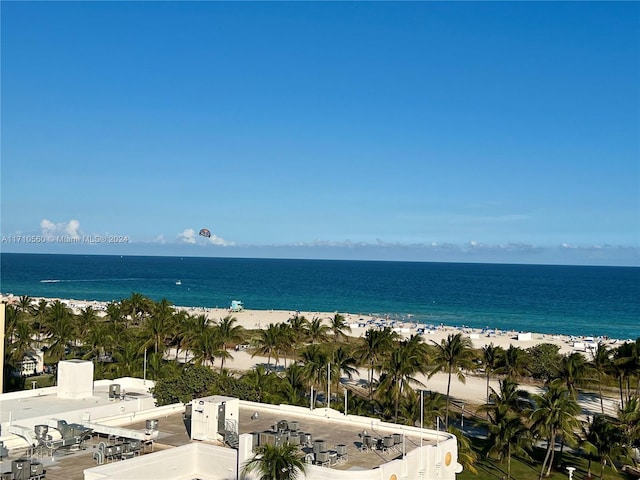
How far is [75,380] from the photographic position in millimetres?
35719

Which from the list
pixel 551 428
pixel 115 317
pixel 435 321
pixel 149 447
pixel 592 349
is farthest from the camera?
pixel 435 321

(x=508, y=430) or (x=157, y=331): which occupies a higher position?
(x=157, y=331)

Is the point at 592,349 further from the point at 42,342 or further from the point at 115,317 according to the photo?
the point at 42,342

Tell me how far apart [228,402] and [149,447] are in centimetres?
372

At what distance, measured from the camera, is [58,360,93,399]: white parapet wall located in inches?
1401

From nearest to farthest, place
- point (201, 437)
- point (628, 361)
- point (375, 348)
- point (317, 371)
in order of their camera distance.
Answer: point (201, 437)
point (317, 371)
point (628, 361)
point (375, 348)

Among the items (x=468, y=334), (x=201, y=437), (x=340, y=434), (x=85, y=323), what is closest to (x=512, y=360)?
(x=340, y=434)

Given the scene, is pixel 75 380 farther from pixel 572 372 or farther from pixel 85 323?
pixel 85 323

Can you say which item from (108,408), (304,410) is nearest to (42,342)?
(108,408)

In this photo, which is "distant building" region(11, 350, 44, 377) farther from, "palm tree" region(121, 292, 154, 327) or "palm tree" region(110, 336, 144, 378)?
"palm tree" region(121, 292, 154, 327)

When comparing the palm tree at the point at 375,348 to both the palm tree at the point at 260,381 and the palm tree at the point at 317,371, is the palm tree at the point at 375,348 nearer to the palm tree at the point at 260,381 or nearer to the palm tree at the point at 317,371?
the palm tree at the point at 317,371

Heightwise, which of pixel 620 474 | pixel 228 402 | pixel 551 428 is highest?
pixel 228 402

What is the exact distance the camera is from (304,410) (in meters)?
32.9

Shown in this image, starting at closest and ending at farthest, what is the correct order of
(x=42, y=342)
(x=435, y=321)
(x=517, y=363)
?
1. (x=517, y=363)
2. (x=42, y=342)
3. (x=435, y=321)
